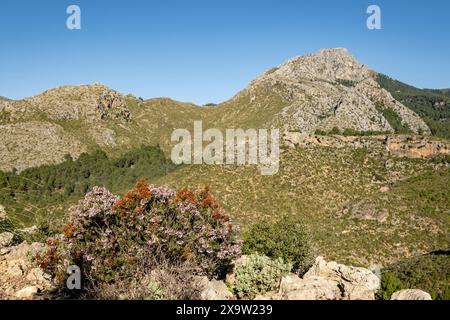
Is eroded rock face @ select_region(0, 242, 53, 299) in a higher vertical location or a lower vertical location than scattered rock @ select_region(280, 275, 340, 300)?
lower

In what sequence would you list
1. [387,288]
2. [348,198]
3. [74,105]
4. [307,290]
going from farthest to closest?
[74,105] < [348,198] < [387,288] < [307,290]

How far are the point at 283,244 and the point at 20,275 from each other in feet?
51.1

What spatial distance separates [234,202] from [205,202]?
33054 mm

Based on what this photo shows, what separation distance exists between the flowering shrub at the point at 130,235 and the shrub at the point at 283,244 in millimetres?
6704

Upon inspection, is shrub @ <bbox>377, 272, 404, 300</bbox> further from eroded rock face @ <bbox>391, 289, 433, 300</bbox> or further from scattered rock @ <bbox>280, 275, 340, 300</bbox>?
scattered rock @ <bbox>280, 275, 340, 300</bbox>

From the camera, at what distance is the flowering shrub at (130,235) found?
607 inches

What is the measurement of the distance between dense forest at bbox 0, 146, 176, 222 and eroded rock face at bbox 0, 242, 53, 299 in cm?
7507

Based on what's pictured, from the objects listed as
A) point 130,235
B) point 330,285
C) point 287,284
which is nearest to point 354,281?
point 330,285

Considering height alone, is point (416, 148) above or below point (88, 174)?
above

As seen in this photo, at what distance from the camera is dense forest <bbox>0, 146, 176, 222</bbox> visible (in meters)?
103

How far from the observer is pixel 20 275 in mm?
20406

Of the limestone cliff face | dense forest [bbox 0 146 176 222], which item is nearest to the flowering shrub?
the limestone cliff face

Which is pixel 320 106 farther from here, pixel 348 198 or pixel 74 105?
pixel 74 105

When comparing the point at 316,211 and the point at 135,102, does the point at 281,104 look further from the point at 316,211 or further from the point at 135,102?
the point at 135,102
